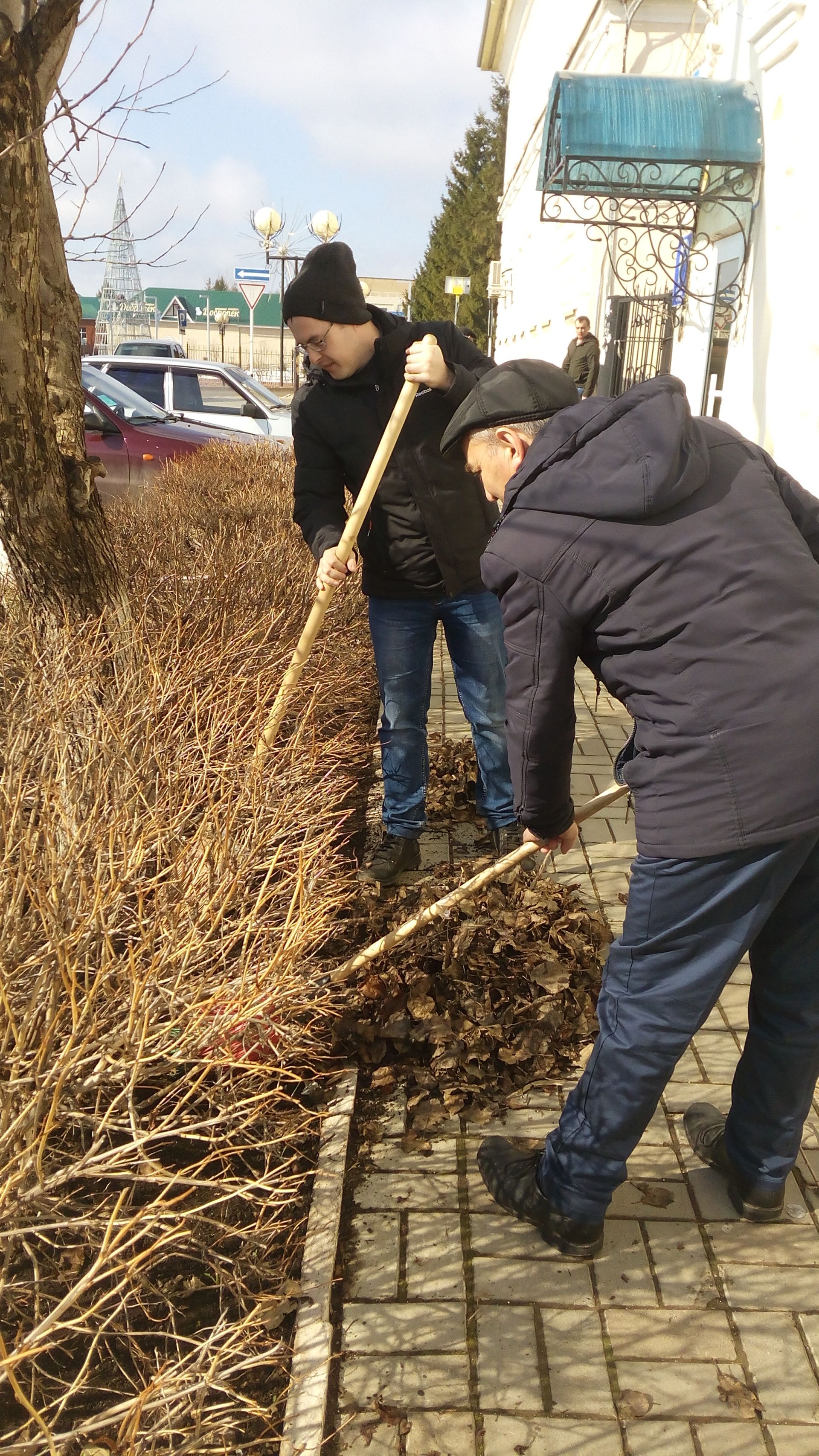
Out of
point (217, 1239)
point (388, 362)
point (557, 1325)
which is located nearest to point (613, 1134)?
point (557, 1325)

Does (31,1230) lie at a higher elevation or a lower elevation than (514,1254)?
higher

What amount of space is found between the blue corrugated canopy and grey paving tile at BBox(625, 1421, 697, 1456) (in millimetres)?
6612

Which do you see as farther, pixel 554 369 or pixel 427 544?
pixel 427 544

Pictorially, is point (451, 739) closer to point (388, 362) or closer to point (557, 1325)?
point (388, 362)

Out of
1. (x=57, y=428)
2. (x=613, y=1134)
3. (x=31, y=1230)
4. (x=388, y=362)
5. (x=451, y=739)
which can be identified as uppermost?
(x=388, y=362)

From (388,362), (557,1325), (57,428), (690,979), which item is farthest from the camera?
(57,428)

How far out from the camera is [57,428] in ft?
12.7

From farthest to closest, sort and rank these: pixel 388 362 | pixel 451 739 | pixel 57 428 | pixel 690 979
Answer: pixel 451 739
pixel 57 428
pixel 388 362
pixel 690 979

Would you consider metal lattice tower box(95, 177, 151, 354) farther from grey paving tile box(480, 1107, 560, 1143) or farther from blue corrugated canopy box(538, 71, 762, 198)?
grey paving tile box(480, 1107, 560, 1143)

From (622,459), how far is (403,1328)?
1.82 meters

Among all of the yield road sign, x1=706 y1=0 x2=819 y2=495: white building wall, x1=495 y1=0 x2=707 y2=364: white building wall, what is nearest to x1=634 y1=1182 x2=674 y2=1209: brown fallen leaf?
x1=706 y1=0 x2=819 y2=495: white building wall

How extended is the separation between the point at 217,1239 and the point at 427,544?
227cm

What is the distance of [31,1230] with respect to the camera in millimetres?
1570

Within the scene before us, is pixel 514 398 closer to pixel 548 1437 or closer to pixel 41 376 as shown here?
pixel 548 1437
